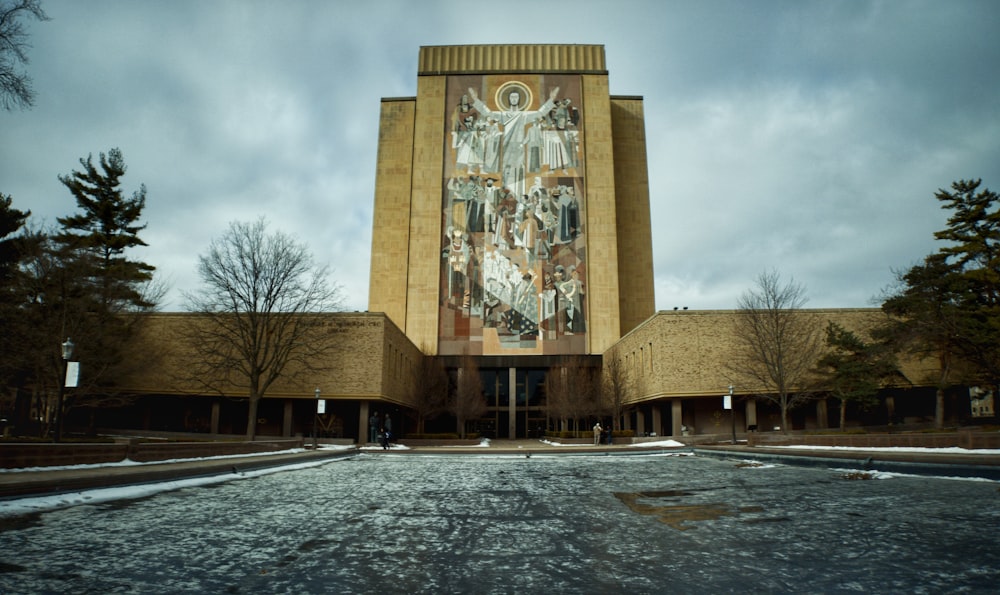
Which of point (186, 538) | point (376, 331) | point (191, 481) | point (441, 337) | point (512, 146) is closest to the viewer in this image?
point (186, 538)

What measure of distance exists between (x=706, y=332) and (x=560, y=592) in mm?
39714

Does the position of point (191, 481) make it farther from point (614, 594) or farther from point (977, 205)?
point (977, 205)

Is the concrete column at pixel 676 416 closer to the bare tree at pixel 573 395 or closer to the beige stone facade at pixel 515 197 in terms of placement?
the bare tree at pixel 573 395

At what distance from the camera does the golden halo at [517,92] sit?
213ft

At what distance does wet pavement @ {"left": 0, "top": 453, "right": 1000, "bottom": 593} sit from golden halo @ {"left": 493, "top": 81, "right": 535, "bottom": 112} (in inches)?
2328

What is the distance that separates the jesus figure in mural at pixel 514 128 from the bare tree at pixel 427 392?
19.9m

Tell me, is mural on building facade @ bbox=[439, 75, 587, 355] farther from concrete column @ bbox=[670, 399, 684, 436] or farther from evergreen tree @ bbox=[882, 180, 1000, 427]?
evergreen tree @ bbox=[882, 180, 1000, 427]

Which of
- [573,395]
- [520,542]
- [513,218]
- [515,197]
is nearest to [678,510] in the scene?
[520,542]

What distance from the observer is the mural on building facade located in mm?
59219

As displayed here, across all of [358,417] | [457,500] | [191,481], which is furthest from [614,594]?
[358,417]

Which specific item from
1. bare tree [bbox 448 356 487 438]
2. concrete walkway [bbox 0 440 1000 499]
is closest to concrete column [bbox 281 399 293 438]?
bare tree [bbox 448 356 487 438]

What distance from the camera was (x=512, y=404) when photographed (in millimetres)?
58625

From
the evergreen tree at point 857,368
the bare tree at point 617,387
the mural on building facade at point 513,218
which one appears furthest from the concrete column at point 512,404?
the evergreen tree at point 857,368

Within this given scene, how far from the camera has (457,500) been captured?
977 centimetres
